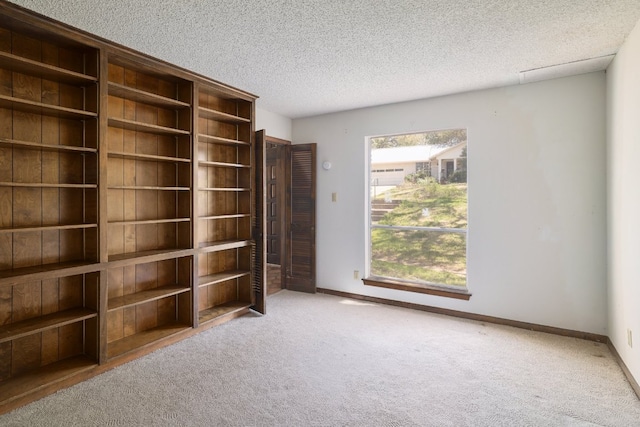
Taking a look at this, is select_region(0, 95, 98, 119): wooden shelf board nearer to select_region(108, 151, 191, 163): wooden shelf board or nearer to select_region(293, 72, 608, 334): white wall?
select_region(108, 151, 191, 163): wooden shelf board

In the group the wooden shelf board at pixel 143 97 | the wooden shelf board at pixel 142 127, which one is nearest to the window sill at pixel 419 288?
the wooden shelf board at pixel 142 127

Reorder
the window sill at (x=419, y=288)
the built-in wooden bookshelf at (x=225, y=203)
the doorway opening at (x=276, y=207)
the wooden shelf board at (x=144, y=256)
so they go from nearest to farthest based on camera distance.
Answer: the wooden shelf board at (x=144, y=256), the built-in wooden bookshelf at (x=225, y=203), the window sill at (x=419, y=288), the doorway opening at (x=276, y=207)

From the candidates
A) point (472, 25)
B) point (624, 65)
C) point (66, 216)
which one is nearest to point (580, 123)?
point (624, 65)

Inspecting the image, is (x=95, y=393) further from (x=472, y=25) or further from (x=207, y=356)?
(x=472, y=25)

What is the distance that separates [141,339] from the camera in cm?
291

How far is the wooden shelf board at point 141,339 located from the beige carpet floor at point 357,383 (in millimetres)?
115

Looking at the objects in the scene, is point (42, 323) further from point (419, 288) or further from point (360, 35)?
point (419, 288)

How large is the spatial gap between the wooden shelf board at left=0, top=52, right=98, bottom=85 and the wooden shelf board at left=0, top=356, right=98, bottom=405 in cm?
202

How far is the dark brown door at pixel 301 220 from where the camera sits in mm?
4750

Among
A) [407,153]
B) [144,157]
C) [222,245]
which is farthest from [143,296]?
[407,153]

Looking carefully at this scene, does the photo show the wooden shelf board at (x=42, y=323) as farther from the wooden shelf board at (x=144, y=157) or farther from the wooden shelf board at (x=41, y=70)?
the wooden shelf board at (x=41, y=70)

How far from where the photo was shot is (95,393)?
2281 mm

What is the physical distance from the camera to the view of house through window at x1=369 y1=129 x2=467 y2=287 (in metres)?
3.84

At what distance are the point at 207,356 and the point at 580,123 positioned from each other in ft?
12.8
